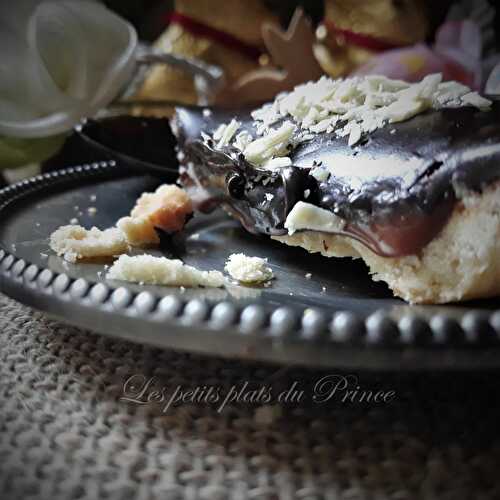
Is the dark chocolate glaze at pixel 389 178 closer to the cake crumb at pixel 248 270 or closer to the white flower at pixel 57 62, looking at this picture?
the cake crumb at pixel 248 270

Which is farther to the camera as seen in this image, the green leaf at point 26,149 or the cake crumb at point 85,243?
the green leaf at point 26,149

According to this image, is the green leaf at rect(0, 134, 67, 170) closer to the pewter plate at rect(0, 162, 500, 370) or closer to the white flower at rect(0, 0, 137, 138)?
the white flower at rect(0, 0, 137, 138)

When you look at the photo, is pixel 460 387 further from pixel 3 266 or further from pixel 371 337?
pixel 3 266

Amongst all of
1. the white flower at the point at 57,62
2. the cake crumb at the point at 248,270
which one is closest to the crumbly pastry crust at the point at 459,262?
the cake crumb at the point at 248,270

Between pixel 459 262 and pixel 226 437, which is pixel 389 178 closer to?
pixel 459 262

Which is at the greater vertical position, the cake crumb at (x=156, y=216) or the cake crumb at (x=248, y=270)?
the cake crumb at (x=248, y=270)

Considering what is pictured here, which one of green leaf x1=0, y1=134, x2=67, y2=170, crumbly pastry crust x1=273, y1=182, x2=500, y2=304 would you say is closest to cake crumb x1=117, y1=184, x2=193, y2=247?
crumbly pastry crust x1=273, y1=182, x2=500, y2=304

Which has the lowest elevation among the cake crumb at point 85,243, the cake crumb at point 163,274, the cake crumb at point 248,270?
the cake crumb at point 85,243

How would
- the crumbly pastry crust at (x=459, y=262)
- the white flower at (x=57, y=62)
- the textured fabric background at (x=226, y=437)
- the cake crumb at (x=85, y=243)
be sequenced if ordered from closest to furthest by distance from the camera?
the textured fabric background at (x=226, y=437) → the crumbly pastry crust at (x=459, y=262) → the cake crumb at (x=85, y=243) → the white flower at (x=57, y=62)
